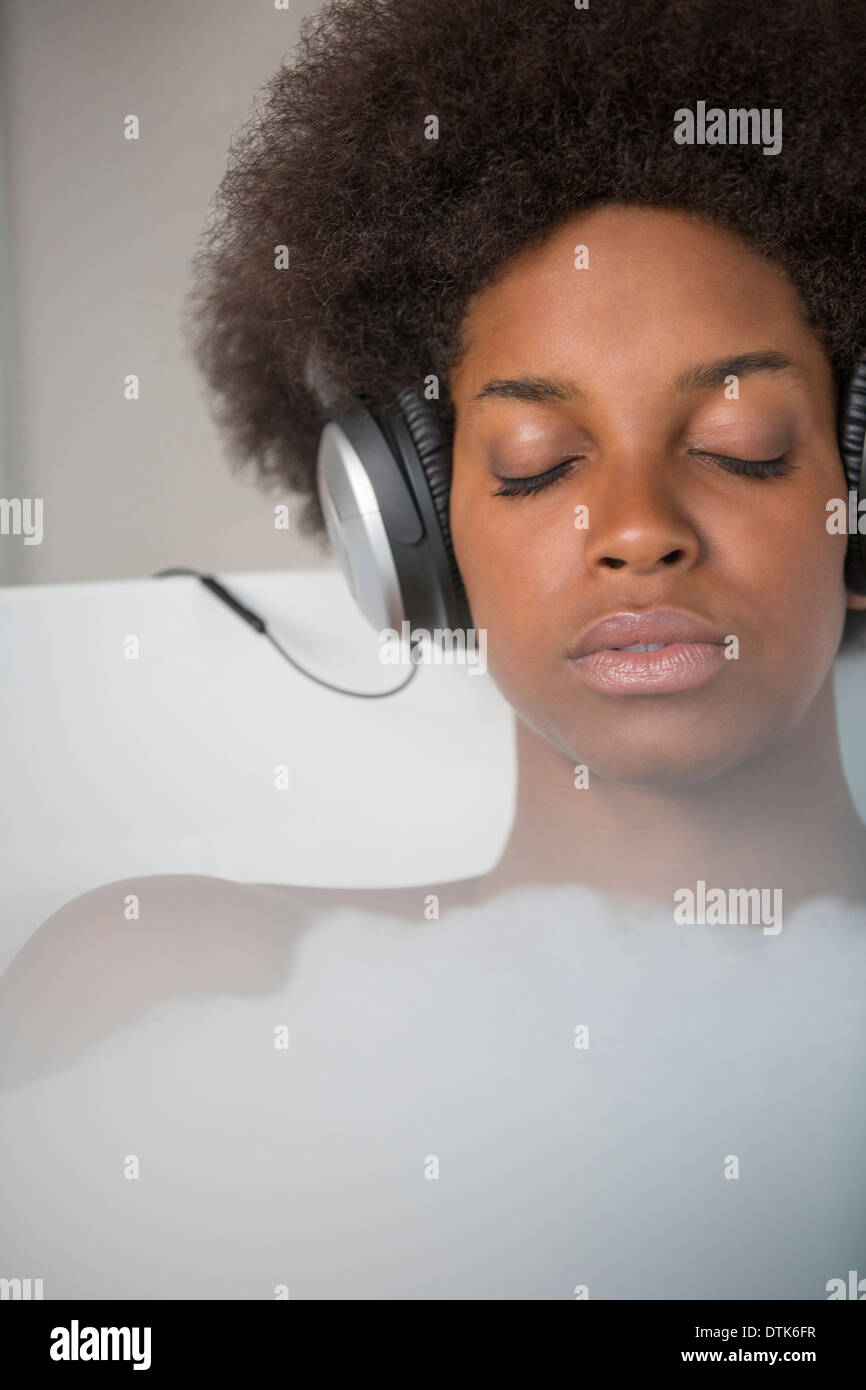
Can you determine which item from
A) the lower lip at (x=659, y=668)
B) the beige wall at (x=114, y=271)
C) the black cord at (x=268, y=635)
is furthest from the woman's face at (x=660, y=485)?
the beige wall at (x=114, y=271)

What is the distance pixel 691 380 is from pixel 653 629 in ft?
0.64

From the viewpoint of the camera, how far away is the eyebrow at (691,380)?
35.8 inches

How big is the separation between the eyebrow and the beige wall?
62 cm

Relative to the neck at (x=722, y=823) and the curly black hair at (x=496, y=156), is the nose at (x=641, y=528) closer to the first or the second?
the curly black hair at (x=496, y=156)

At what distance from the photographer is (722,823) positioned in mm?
1173

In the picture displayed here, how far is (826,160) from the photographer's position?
97cm

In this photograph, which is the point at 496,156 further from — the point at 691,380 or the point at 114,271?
the point at 114,271

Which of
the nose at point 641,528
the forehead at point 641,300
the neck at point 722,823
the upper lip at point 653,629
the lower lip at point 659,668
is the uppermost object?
the forehead at point 641,300

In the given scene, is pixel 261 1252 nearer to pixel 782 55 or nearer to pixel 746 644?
pixel 746 644

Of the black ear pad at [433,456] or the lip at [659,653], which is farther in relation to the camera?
the black ear pad at [433,456]

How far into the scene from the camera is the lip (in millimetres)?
931

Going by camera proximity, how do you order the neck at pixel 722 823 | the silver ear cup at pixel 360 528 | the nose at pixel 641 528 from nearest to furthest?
the nose at pixel 641 528
the silver ear cup at pixel 360 528
the neck at pixel 722 823

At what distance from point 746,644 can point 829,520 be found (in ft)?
0.41
